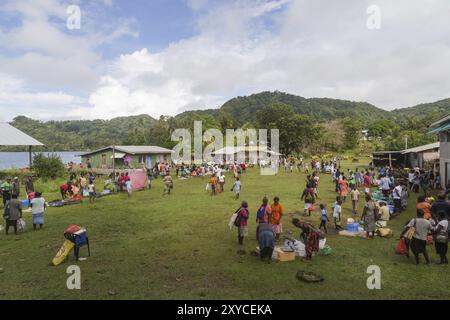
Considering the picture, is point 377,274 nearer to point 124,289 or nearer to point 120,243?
point 124,289

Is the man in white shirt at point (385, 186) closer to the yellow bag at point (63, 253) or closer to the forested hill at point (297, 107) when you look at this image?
the yellow bag at point (63, 253)

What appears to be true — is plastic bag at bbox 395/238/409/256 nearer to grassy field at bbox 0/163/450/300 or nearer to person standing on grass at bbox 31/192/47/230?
grassy field at bbox 0/163/450/300

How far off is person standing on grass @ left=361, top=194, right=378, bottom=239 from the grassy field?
13.9 inches

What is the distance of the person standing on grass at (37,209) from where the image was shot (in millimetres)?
12430

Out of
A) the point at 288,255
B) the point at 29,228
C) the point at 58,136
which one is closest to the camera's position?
the point at 288,255

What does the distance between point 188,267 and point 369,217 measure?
21.3 feet

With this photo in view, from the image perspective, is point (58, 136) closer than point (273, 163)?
No

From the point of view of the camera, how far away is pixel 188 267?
8609 mm

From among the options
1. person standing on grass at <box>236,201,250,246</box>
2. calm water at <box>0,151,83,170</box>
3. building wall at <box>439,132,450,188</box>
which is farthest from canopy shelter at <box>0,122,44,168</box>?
building wall at <box>439,132,450,188</box>

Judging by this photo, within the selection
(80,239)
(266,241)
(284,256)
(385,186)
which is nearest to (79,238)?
(80,239)

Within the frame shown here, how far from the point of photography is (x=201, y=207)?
55.3 ft

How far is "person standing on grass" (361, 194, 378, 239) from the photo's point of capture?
1102 cm

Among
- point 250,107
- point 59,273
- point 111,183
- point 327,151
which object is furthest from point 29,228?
point 250,107

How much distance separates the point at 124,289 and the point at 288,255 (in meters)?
4.42
